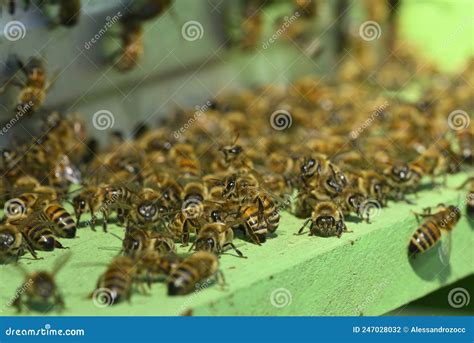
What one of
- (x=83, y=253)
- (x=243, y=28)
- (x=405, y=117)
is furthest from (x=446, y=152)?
(x=83, y=253)

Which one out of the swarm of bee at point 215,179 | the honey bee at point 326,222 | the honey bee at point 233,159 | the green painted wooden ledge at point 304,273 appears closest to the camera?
the green painted wooden ledge at point 304,273

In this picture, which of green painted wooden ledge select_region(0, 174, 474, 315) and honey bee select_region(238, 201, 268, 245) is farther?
honey bee select_region(238, 201, 268, 245)

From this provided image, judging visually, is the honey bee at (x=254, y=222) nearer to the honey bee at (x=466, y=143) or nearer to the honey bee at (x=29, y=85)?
the honey bee at (x=29, y=85)

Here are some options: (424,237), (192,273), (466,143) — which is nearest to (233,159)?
(424,237)

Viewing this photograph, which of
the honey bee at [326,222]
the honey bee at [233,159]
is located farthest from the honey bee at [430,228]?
the honey bee at [233,159]

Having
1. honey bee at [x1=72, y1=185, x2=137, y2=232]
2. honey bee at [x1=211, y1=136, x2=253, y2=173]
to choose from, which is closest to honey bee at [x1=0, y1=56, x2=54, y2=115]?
honey bee at [x1=72, y1=185, x2=137, y2=232]

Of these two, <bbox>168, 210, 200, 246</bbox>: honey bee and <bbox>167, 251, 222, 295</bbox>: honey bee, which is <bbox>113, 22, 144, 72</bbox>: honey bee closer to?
<bbox>168, 210, 200, 246</bbox>: honey bee

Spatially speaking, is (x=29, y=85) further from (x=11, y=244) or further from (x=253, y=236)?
(x=253, y=236)

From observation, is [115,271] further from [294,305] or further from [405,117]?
[405,117]
